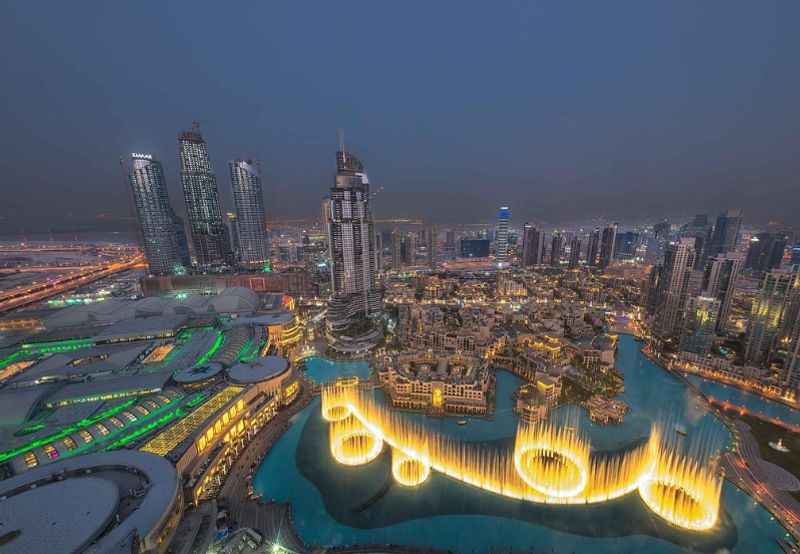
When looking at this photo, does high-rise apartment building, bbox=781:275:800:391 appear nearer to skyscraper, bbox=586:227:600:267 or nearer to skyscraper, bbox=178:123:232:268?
skyscraper, bbox=586:227:600:267

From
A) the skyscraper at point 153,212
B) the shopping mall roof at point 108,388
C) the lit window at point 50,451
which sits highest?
the skyscraper at point 153,212

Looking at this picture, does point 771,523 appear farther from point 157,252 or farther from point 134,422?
point 157,252

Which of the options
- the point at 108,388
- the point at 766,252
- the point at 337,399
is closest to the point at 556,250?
the point at 766,252

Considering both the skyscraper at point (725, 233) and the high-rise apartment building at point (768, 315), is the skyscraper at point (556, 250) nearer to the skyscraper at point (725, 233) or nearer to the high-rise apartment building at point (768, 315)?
the skyscraper at point (725, 233)

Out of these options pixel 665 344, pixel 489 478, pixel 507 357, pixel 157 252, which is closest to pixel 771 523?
pixel 489 478

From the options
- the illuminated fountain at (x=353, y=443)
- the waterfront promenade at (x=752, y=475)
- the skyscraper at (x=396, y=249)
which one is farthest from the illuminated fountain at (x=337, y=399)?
the skyscraper at (x=396, y=249)

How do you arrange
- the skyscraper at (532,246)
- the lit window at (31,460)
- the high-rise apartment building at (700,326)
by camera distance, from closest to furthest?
the lit window at (31,460), the high-rise apartment building at (700,326), the skyscraper at (532,246)

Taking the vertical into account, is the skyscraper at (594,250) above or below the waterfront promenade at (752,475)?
above
